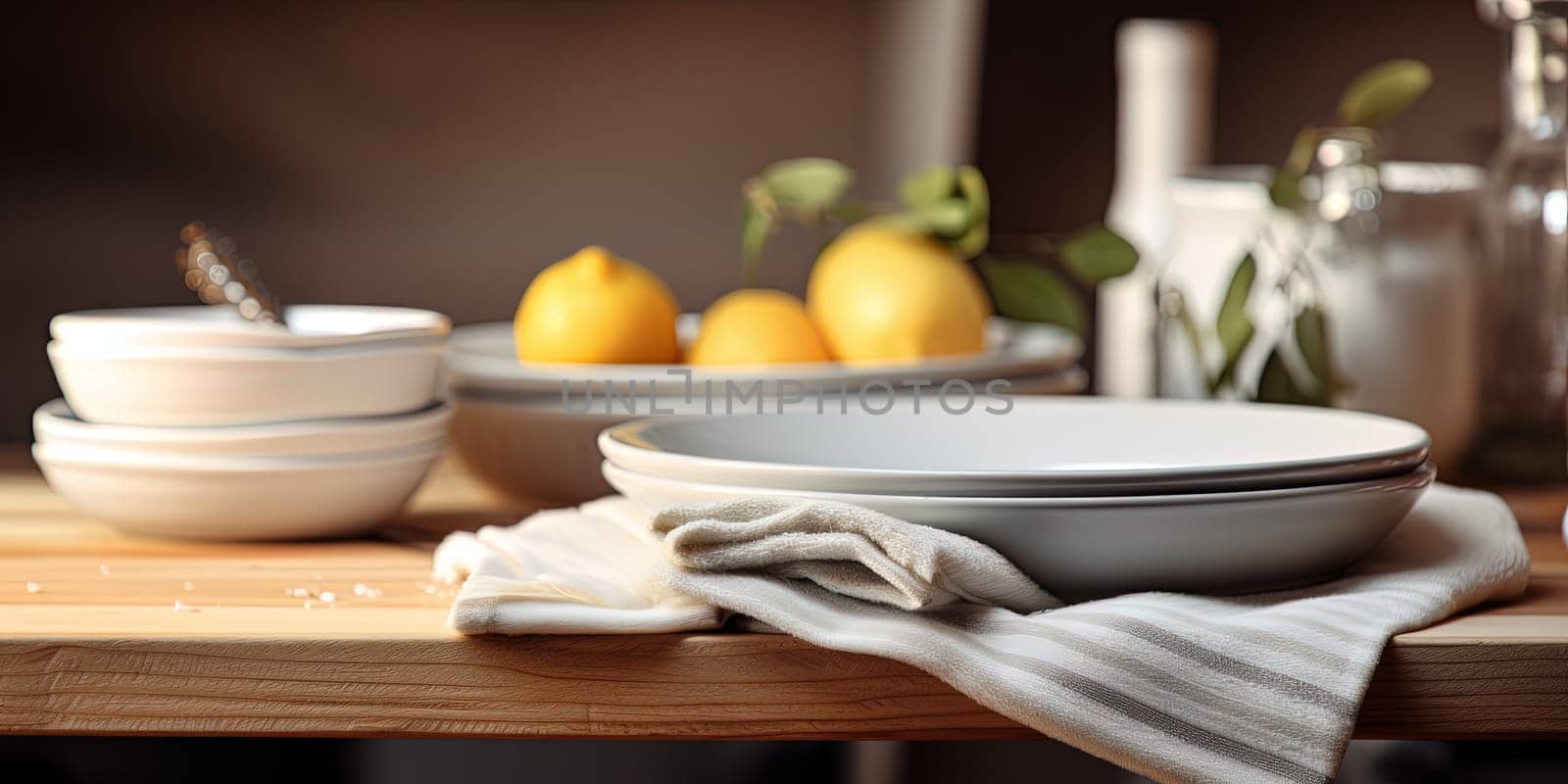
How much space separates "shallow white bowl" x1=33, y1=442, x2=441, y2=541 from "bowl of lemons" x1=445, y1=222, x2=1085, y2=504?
74 mm

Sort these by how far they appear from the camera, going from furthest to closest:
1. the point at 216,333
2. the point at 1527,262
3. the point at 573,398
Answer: the point at 1527,262, the point at 573,398, the point at 216,333

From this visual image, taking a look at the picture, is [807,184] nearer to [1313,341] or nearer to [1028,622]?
[1313,341]

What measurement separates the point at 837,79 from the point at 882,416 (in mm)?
937

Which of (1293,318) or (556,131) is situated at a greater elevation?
(556,131)

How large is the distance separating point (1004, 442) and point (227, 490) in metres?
0.35

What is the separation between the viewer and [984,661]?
18.0 inches

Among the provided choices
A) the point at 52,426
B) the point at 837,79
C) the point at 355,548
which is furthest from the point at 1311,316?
the point at 837,79

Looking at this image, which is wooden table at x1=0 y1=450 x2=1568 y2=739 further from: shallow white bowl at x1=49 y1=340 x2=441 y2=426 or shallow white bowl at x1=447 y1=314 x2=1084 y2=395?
shallow white bowl at x1=447 y1=314 x2=1084 y2=395

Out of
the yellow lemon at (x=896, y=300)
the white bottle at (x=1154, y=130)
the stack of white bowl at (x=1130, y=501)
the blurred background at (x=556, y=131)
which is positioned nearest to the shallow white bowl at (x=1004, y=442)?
the stack of white bowl at (x=1130, y=501)

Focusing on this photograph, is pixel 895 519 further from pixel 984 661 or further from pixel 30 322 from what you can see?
pixel 30 322

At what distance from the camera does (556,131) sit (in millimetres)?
1543

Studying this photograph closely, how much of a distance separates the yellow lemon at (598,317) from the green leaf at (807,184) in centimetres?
12

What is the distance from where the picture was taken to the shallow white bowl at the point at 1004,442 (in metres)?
0.51

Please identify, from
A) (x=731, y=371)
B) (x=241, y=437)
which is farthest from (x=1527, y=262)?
(x=241, y=437)
